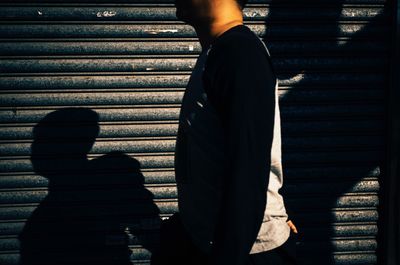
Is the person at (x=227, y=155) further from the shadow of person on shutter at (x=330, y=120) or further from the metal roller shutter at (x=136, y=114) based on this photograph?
the shadow of person on shutter at (x=330, y=120)

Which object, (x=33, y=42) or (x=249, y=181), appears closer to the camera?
(x=249, y=181)

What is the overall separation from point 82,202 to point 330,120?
2.54 metres

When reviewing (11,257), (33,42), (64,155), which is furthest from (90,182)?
(33,42)

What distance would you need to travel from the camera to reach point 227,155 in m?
1.43

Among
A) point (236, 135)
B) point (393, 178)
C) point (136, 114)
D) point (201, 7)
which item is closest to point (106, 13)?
point (136, 114)

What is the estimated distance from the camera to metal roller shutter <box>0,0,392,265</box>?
3561 mm

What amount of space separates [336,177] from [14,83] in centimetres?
320

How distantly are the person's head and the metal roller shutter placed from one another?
1823mm

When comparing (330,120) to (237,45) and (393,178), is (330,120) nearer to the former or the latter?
(393,178)

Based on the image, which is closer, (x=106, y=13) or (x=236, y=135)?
(x=236, y=135)

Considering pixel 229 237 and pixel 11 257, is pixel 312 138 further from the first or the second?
pixel 11 257

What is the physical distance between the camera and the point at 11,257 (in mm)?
3725

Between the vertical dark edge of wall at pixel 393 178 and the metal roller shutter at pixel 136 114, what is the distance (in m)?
0.08

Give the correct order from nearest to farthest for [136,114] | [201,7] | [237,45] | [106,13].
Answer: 1. [237,45]
2. [201,7]
3. [106,13]
4. [136,114]
